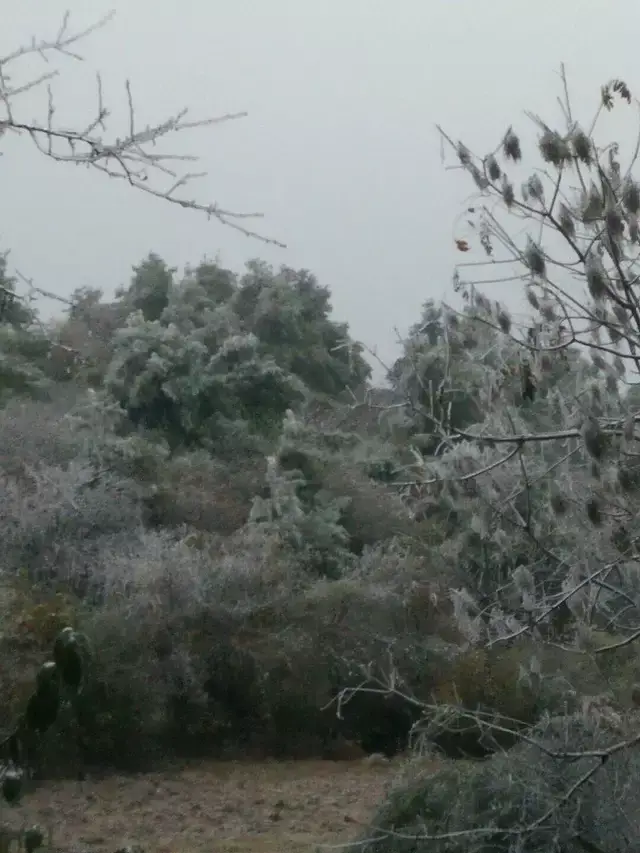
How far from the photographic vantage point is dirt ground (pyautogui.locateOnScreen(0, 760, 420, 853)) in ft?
13.7

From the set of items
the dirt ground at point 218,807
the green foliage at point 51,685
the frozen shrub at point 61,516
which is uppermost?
the frozen shrub at point 61,516

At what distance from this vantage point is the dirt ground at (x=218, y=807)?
4168 millimetres

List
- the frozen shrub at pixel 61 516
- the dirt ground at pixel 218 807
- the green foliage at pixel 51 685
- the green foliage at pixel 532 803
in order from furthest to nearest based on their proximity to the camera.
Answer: the frozen shrub at pixel 61 516 < the dirt ground at pixel 218 807 < the green foliage at pixel 532 803 < the green foliage at pixel 51 685

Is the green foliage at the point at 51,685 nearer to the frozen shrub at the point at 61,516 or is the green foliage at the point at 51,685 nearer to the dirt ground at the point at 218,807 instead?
the dirt ground at the point at 218,807

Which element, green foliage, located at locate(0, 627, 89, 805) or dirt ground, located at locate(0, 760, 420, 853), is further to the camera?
dirt ground, located at locate(0, 760, 420, 853)

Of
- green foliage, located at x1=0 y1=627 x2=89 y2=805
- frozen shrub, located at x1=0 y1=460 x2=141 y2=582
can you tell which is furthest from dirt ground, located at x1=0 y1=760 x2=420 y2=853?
green foliage, located at x1=0 y1=627 x2=89 y2=805

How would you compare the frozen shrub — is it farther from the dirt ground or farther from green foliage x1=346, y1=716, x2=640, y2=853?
green foliage x1=346, y1=716, x2=640, y2=853

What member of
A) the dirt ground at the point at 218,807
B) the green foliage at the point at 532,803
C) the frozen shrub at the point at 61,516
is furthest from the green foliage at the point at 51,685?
the frozen shrub at the point at 61,516

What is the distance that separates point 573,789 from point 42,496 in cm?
514

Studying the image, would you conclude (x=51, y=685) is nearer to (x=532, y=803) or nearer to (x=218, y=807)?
(x=532, y=803)

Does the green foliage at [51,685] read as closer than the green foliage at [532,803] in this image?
Yes

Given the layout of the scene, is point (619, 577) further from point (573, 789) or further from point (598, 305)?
point (598, 305)

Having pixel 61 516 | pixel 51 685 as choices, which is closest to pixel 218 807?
pixel 61 516

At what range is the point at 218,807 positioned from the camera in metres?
4.89
